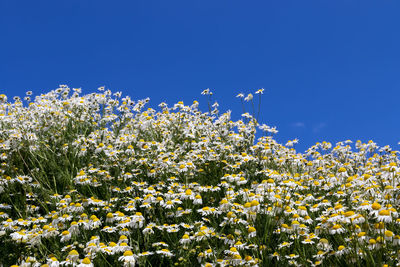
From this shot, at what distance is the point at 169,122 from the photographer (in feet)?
32.8

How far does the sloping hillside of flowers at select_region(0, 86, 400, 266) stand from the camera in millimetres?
4707

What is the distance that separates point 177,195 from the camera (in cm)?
588

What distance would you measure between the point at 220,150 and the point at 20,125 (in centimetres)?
481

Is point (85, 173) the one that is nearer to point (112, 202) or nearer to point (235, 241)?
point (112, 202)

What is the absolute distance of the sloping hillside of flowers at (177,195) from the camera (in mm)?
4707

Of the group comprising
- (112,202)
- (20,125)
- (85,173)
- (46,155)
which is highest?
(20,125)

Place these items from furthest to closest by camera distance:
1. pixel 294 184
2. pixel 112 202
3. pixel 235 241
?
1. pixel 112 202
2. pixel 294 184
3. pixel 235 241

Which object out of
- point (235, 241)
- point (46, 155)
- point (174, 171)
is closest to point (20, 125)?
point (46, 155)

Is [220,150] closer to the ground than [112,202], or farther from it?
farther from it

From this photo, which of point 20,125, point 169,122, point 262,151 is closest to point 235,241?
point 262,151

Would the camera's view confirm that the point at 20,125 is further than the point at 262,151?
Yes

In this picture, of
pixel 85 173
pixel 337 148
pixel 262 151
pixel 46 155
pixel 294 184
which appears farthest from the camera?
pixel 337 148

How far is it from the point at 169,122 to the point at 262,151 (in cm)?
303

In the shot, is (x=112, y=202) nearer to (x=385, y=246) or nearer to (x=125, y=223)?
(x=125, y=223)
